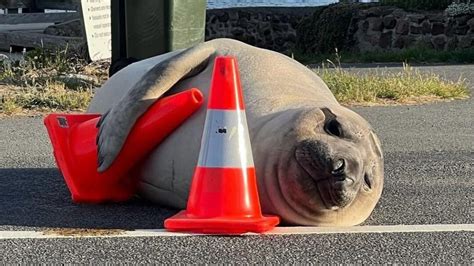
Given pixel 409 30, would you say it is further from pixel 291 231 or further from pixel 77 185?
pixel 291 231

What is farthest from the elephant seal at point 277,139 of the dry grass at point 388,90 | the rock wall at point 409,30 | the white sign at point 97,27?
the rock wall at point 409,30

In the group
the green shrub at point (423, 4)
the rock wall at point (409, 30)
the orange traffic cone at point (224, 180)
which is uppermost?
the orange traffic cone at point (224, 180)

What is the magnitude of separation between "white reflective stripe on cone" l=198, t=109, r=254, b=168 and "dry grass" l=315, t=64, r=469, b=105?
6.34 meters

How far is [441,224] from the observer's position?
16.8ft

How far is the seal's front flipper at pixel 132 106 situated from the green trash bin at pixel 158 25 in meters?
5.23

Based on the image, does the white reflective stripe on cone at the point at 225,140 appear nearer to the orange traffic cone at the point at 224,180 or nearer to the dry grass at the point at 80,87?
the orange traffic cone at the point at 224,180

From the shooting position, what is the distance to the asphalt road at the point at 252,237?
441 cm

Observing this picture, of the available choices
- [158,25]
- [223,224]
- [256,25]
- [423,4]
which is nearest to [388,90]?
[158,25]

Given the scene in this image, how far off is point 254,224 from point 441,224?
3.50ft

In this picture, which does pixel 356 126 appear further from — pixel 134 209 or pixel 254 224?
pixel 134 209

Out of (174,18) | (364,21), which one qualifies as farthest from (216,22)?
(174,18)

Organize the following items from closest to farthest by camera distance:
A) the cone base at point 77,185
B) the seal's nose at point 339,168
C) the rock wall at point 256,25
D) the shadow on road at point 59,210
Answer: the seal's nose at point 339,168, the shadow on road at point 59,210, the cone base at point 77,185, the rock wall at point 256,25

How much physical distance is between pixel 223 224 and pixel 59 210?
1124 millimetres

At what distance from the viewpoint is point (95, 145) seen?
5543 millimetres
